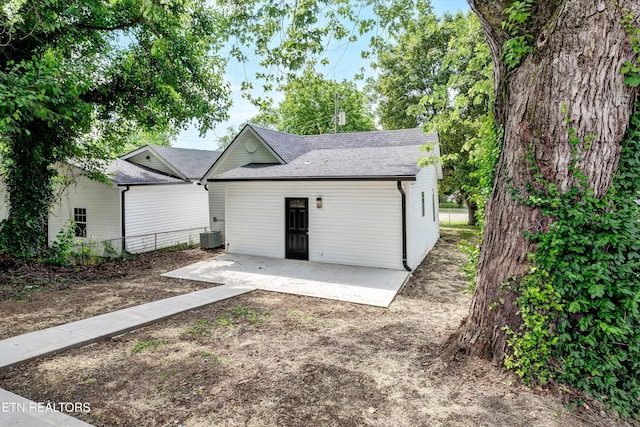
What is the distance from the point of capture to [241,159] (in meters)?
13.4

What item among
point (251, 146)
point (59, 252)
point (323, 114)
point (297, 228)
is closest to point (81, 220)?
point (59, 252)

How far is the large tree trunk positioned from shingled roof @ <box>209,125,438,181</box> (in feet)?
10.9

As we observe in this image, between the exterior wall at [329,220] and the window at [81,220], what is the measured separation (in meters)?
6.37

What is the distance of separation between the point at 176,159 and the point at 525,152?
638 inches

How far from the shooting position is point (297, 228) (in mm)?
10445

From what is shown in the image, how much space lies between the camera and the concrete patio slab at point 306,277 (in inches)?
287

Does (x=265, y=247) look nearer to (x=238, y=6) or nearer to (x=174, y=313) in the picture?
(x=174, y=313)

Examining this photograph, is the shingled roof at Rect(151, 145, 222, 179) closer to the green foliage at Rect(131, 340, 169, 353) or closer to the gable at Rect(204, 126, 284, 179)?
the gable at Rect(204, 126, 284, 179)

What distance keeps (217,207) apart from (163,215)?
2.33 meters

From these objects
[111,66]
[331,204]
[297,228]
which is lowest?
[297,228]

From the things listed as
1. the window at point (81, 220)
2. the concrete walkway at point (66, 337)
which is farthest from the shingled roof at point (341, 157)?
the window at point (81, 220)

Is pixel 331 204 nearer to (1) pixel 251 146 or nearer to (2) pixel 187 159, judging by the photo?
(1) pixel 251 146

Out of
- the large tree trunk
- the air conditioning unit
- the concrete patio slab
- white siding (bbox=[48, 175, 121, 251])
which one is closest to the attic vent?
the air conditioning unit

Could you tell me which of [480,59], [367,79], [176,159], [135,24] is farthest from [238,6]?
Result: [176,159]
